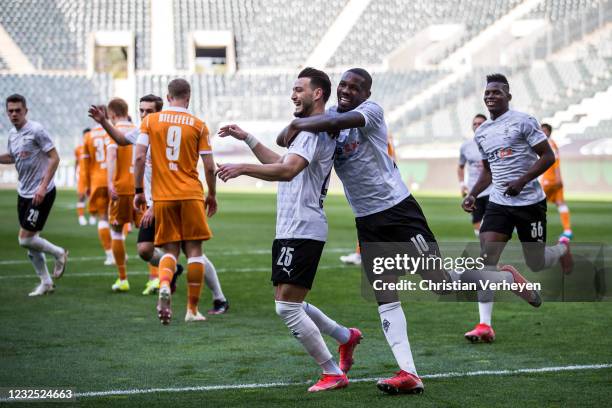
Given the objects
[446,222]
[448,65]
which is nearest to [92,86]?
[448,65]

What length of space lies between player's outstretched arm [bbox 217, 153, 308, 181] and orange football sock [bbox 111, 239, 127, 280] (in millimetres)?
5412

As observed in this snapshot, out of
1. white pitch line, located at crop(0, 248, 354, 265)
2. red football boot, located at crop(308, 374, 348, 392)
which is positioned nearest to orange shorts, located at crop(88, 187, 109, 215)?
white pitch line, located at crop(0, 248, 354, 265)

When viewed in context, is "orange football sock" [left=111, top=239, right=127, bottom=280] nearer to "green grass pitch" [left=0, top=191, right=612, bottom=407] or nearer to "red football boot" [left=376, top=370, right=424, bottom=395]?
"green grass pitch" [left=0, top=191, right=612, bottom=407]

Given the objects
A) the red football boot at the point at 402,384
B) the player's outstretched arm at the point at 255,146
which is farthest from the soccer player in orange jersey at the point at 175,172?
the red football boot at the point at 402,384

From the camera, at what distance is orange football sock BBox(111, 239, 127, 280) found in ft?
32.9

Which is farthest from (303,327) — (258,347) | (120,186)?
(120,186)

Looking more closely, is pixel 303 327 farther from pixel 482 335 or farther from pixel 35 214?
pixel 35 214

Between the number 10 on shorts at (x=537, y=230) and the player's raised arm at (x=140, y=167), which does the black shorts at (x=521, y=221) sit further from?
the player's raised arm at (x=140, y=167)

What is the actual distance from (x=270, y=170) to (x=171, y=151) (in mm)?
3031

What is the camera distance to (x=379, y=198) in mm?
5445

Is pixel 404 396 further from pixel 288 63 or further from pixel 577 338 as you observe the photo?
pixel 288 63

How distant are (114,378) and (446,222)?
14.7 m

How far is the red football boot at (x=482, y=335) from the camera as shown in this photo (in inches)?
271

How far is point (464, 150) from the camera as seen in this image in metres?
14.1
